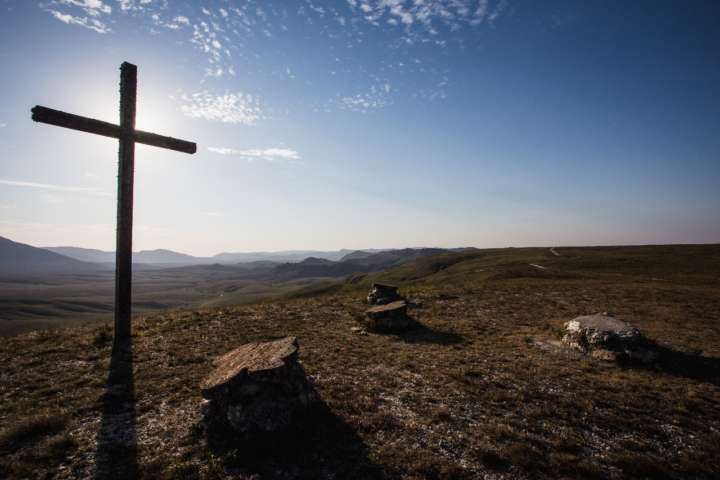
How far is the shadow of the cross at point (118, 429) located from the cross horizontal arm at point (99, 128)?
9667 millimetres

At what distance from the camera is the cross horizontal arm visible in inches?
492

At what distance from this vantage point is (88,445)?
813cm

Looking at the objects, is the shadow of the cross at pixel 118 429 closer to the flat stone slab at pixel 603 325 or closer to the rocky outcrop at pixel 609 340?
the rocky outcrop at pixel 609 340

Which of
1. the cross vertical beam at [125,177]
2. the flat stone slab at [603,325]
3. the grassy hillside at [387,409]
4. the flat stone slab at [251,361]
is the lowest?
the grassy hillside at [387,409]

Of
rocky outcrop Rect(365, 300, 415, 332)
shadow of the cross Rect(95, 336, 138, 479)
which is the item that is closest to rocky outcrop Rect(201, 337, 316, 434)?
shadow of the cross Rect(95, 336, 138, 479)

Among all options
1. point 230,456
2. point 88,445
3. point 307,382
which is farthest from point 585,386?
point 88,445

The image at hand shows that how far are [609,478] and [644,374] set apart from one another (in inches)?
381

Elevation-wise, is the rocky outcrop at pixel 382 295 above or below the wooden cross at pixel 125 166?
below

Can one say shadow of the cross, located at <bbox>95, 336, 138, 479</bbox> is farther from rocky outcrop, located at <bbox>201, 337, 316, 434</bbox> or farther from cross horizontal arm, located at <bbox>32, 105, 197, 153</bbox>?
cross horizontal arm, located at <bbox>32, 105, 197, 153</bbox>

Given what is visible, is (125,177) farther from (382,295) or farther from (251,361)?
(382,295)

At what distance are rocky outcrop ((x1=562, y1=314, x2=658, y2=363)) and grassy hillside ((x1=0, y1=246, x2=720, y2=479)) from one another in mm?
834

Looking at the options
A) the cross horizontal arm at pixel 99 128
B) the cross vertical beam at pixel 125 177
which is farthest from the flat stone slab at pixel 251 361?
the cross horizontal arm at pixel 99 128

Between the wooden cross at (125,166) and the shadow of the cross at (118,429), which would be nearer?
the shadow of the cross at (118,429)

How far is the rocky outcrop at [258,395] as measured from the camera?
832 centimetres
